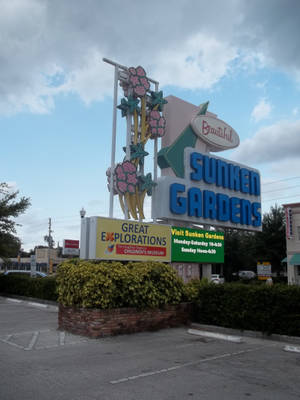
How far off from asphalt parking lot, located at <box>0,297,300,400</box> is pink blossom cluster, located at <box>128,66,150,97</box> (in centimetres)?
1223

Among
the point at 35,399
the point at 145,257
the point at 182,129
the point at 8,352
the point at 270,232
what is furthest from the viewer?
the point at 270,232

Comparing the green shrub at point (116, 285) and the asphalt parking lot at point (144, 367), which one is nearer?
the asphalt parking lot at point (144, 367)

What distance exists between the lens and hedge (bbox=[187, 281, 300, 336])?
11.6m

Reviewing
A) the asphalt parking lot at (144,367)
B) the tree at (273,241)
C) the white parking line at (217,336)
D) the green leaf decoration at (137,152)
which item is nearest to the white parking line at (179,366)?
the asphalt parking lot at (144,367)

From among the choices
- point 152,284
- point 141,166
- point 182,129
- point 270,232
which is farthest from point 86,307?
point 270,232

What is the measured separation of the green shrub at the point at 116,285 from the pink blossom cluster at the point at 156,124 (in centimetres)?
862

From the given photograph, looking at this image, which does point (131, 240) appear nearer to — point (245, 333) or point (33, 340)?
point (245, 333)

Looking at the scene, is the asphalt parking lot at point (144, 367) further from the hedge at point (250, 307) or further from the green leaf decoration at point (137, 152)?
the green leaf decoration at point (137, 152)

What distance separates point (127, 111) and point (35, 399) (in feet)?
51.5

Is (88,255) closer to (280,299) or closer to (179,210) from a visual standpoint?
(179,210)

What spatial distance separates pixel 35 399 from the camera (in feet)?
20.4

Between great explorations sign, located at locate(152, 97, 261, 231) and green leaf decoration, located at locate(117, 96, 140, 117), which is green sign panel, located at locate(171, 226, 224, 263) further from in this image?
green leaf decoration, located at locate(117, 96, 140, 117)

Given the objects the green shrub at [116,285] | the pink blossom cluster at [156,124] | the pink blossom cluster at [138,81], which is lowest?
the green shrub at [116,285]

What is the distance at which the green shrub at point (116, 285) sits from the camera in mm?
12070
